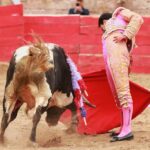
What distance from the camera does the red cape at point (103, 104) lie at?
23.3ft

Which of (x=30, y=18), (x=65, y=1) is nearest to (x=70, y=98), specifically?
(x=30, y=18)

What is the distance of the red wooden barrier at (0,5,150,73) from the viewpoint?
477 inches

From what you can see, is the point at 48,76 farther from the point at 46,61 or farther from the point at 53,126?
the point at 53,126

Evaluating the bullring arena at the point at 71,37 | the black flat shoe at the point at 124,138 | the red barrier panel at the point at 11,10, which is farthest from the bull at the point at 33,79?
the red barrier panel at the point at 11,10

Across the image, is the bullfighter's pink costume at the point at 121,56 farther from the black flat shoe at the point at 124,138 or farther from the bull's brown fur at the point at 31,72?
the bull's brown fur at the point at 31,72

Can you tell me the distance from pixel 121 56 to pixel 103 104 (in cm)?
98

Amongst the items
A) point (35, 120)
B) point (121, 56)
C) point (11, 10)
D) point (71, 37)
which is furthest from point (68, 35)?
point (35, 120)

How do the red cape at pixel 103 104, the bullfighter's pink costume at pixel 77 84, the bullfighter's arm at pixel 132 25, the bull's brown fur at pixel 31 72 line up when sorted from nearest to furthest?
the bull's brown fur at pixel 31 72
the bullfighter's arm at pixel 132 25
the bullfighter's pink costume at pixel 77 84
the red cape at pixel 103 104

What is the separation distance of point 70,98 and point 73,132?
1.18 ft

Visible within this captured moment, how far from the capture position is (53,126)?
24.0 feet

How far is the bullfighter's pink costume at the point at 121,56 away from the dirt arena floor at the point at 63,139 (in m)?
0.24

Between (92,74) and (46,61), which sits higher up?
(46,61)

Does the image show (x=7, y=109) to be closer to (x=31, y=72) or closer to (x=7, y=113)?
(x=7, y=113)

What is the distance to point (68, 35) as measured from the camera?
12273 millimetres
